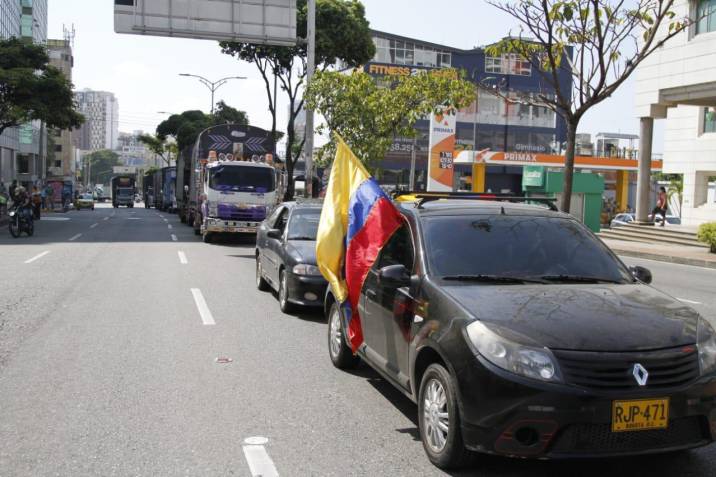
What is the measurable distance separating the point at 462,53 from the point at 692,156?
4015 centimetres

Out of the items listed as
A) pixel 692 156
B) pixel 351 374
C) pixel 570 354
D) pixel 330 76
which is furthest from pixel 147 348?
pixel 692 156

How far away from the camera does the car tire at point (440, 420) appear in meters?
4.30

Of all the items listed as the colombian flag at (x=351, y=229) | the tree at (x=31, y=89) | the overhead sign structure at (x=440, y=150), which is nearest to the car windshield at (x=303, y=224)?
the colombian flag at (x=351, y=229)

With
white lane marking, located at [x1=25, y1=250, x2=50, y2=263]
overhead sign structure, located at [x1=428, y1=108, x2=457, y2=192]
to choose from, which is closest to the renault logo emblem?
white lane marking, located at [x1=25, y1=250, x2=50, y2=263]

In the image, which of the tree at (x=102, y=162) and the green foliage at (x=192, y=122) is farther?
the tree at (x=102, y=162)

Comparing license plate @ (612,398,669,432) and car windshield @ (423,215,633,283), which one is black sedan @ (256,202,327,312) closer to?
car windshield @ (423,215,633,283)

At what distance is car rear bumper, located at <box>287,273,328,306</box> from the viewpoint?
969 cm

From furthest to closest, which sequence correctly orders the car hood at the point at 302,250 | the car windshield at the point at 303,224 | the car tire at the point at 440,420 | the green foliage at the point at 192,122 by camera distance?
1. the green foliage at the point at 192,122
2. the car windshield at the point at 303,224
3. the car hood at the point at 302,250
4. the car tire at the point at 440,420

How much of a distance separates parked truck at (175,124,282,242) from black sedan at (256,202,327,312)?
8996 millimetres

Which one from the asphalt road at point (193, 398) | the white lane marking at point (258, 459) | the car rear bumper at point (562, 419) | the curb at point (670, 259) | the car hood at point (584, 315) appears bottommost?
the curb at point (670, 259)

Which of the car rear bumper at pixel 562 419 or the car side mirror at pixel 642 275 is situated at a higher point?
the car side mirror at pixel 642 275

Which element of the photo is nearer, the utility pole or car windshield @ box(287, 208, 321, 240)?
car windshield @ box(287, 208, 321, 240)

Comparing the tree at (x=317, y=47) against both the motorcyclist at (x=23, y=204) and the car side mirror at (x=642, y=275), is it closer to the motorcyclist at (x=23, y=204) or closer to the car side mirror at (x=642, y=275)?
the motorcyclist at (x=23, y=204)

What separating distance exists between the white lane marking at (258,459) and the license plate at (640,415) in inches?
77.3
